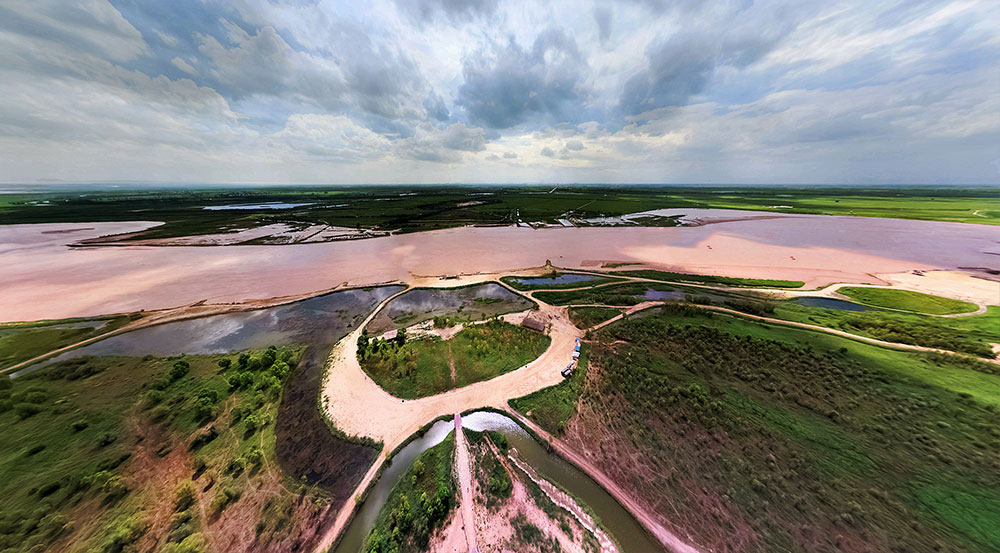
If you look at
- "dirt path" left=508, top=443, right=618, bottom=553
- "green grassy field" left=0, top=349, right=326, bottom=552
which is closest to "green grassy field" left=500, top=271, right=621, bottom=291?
"dirt path" left=508, top=443, right=618, bottom=553

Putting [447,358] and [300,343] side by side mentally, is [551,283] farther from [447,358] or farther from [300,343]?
[300,343]

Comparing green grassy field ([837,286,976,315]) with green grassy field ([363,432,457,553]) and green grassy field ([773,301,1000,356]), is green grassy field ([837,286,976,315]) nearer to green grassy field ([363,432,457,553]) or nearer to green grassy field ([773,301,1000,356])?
green grassy field ([773,301,1000,356])

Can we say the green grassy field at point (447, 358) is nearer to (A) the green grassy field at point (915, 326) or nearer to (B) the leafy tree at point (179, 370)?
(B) the leafy tree at point (179, 370)

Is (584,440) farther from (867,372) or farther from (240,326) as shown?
(240,326)

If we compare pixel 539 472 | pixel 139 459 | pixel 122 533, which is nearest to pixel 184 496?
pixel 122 533

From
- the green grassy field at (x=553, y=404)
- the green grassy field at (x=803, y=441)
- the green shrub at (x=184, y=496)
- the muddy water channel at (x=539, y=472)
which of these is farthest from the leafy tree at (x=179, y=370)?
the green grassy field at (x=803, y=441)

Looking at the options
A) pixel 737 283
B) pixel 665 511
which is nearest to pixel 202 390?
pixel 665 511
